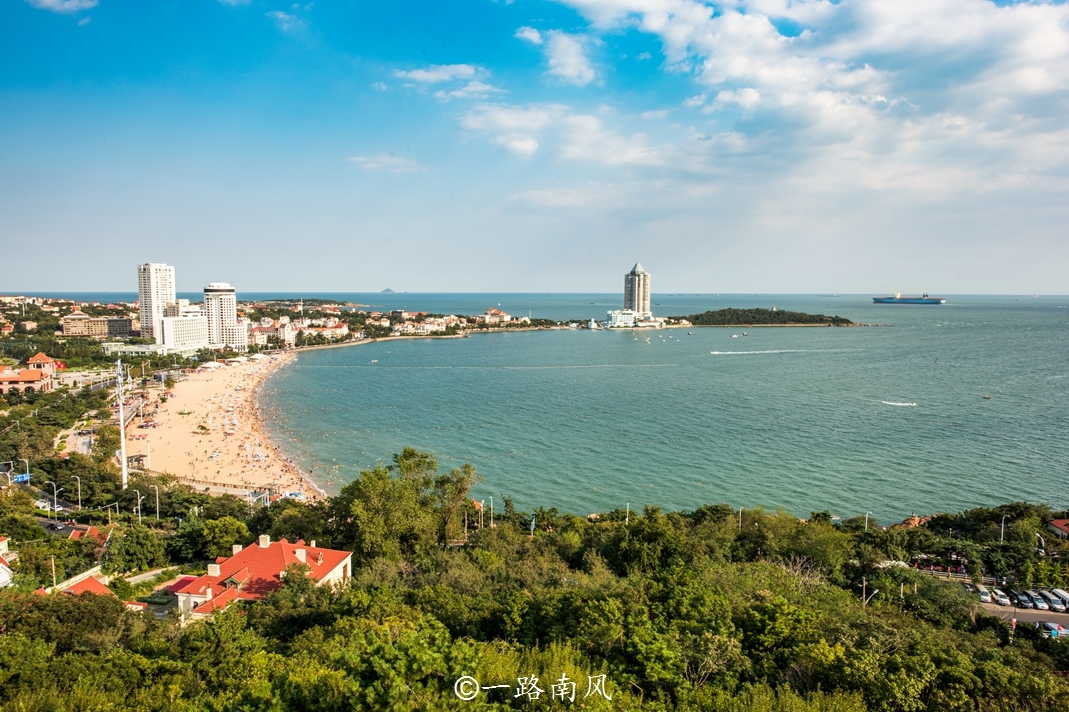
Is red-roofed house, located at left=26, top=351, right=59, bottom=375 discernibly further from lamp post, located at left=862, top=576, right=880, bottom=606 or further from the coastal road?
the coastal road

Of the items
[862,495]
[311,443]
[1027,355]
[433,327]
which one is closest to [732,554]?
[862,495]

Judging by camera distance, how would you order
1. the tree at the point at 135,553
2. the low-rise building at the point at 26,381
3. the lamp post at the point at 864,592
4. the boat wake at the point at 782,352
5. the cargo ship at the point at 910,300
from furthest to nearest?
the cargo ship at the point at 910,300 → the boat wake at the point at 782,352 → the low-rise building at the point at 26,381 → the tree at the point at 135,553 → the lamp post at the point at 864,592

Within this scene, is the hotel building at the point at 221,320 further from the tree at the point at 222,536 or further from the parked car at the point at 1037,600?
the parked car at the point at 1037,600

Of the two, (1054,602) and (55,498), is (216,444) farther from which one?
(1054,602)

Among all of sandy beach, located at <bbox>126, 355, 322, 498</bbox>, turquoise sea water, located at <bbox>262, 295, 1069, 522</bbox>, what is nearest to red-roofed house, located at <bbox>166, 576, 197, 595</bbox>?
sandy beach, located at <bbox>126, 355, 322, 498</bbox>

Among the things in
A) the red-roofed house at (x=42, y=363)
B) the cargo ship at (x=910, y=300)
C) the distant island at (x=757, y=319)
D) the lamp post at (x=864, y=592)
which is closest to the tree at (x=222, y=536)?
the lamp post at (x=864, y=592)

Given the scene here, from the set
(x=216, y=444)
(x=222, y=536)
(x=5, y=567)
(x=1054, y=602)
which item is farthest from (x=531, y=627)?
(x=216, y=444)
